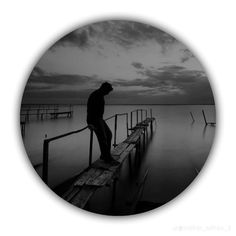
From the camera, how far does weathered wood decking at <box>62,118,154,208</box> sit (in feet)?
4.89

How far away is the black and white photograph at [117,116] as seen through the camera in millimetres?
1502

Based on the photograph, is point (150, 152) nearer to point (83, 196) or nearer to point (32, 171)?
point (83, 196)

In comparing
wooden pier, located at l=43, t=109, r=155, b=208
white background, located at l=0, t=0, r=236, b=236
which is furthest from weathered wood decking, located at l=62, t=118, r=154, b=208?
white background, located at l=0, t=0, r=236, b=236

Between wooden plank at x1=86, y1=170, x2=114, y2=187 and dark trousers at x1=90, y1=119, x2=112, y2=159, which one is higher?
dark trousers at x1=90, y1=119, x2=112, y2=159

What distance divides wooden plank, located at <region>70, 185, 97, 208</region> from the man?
0.19m

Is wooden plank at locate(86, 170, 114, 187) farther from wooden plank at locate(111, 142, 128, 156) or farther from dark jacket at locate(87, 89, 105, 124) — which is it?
dark jacket at locate(87, 89, 105, 124)

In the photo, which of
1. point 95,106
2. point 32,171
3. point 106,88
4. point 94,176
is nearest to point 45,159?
point 32,171

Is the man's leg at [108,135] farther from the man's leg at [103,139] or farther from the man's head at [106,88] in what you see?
the man's head at [106,88]

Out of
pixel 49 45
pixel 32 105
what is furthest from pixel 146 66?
pixel 32 105

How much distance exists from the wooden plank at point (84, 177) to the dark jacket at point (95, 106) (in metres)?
0.28

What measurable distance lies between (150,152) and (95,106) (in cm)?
43

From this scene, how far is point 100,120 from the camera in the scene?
5.09 ft

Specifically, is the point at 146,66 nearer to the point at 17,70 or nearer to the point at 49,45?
the point at 49,45

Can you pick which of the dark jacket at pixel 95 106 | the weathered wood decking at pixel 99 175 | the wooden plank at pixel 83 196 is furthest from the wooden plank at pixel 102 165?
the dark jacket at pixel 95 106
